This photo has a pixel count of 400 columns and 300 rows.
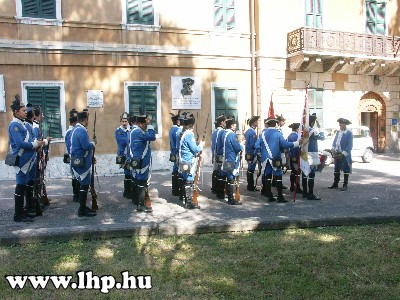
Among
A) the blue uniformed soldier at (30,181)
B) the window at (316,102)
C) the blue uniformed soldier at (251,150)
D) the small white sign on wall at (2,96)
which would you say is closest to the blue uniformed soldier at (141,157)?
the blue uniformed soldier at (30,181)

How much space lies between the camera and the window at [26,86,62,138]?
564 inches

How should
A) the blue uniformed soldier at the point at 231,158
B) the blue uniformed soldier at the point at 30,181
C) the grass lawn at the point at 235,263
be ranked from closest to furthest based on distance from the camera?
1. the grass lawn at the point at 235,263
2. the blue uniformed soldier at the point at 30,181
3. the blue uniformed soldier at the point at 231,158

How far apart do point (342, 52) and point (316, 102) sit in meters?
2.33

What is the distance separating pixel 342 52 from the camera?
17531mm

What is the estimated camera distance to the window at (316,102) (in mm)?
18125

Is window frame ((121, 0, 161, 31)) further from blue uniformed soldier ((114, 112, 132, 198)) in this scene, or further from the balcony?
blue uniformed soldier ((114, 112, 132, 198))

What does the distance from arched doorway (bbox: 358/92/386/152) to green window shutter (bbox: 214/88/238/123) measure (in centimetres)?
641

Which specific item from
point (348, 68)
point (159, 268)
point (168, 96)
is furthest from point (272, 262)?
point (348, 68)

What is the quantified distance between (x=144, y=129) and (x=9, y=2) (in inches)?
352

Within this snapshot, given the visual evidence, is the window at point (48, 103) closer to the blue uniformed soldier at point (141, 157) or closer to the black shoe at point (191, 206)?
the blue uniformed soldier at point (141, 157)

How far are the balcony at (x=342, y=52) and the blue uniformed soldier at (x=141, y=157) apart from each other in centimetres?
1043

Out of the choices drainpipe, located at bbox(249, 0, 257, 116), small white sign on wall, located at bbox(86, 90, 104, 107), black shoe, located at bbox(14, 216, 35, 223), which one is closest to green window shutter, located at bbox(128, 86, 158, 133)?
small white sign on wall, located at bbox(86, 90, 104, 107)

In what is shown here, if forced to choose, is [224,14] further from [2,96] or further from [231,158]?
[231,158]

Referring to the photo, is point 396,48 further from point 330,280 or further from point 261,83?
point 330,280
